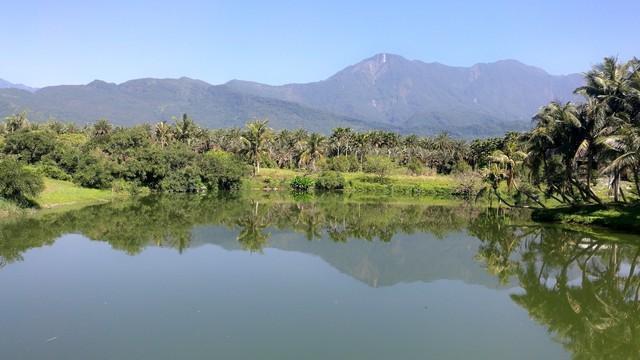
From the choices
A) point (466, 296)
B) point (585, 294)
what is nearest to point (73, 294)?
point (466, 296)

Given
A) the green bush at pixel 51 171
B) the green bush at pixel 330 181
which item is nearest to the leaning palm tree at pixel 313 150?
the green bush at pixel 330 181

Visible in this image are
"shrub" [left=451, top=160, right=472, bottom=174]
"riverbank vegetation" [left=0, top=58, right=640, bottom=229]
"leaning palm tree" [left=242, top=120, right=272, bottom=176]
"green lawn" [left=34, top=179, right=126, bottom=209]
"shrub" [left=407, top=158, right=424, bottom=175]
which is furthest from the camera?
"shrub" [left=407, top=158, right=424, bottom=175]

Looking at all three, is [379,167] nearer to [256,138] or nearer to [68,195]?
[256,138]

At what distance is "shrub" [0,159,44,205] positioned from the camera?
39250mm

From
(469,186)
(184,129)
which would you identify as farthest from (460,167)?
(184,129)

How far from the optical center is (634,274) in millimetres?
23438

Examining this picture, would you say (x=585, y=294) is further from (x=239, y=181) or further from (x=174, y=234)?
(x=239, y=181)

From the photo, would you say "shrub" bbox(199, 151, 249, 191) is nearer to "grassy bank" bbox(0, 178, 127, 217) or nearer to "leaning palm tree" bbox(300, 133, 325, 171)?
"grassy bank" bbox(0, 178, 127, 217)

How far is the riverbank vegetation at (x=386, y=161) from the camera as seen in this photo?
3816 centimetres

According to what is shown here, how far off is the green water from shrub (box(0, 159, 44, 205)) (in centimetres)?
349

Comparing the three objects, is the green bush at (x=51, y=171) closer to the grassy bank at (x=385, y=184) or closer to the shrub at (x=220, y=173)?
the shrub at (x=220, y=173)

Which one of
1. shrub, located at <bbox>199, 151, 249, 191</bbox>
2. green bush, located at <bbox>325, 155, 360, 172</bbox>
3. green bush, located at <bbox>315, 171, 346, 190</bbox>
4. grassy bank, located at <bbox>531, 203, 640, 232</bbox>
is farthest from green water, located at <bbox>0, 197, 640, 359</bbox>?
green bush, located at <bbox>325, 155, 360, 172</bbox>

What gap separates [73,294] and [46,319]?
3.21 m

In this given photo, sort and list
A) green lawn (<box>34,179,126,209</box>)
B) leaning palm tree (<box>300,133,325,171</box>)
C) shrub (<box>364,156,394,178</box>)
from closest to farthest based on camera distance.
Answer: green lawn (<box>34,179,126,209</box>), shrub (<box>364,156,394,178</box>), leaning palm tree (<box>300,133,325,171</box>)
